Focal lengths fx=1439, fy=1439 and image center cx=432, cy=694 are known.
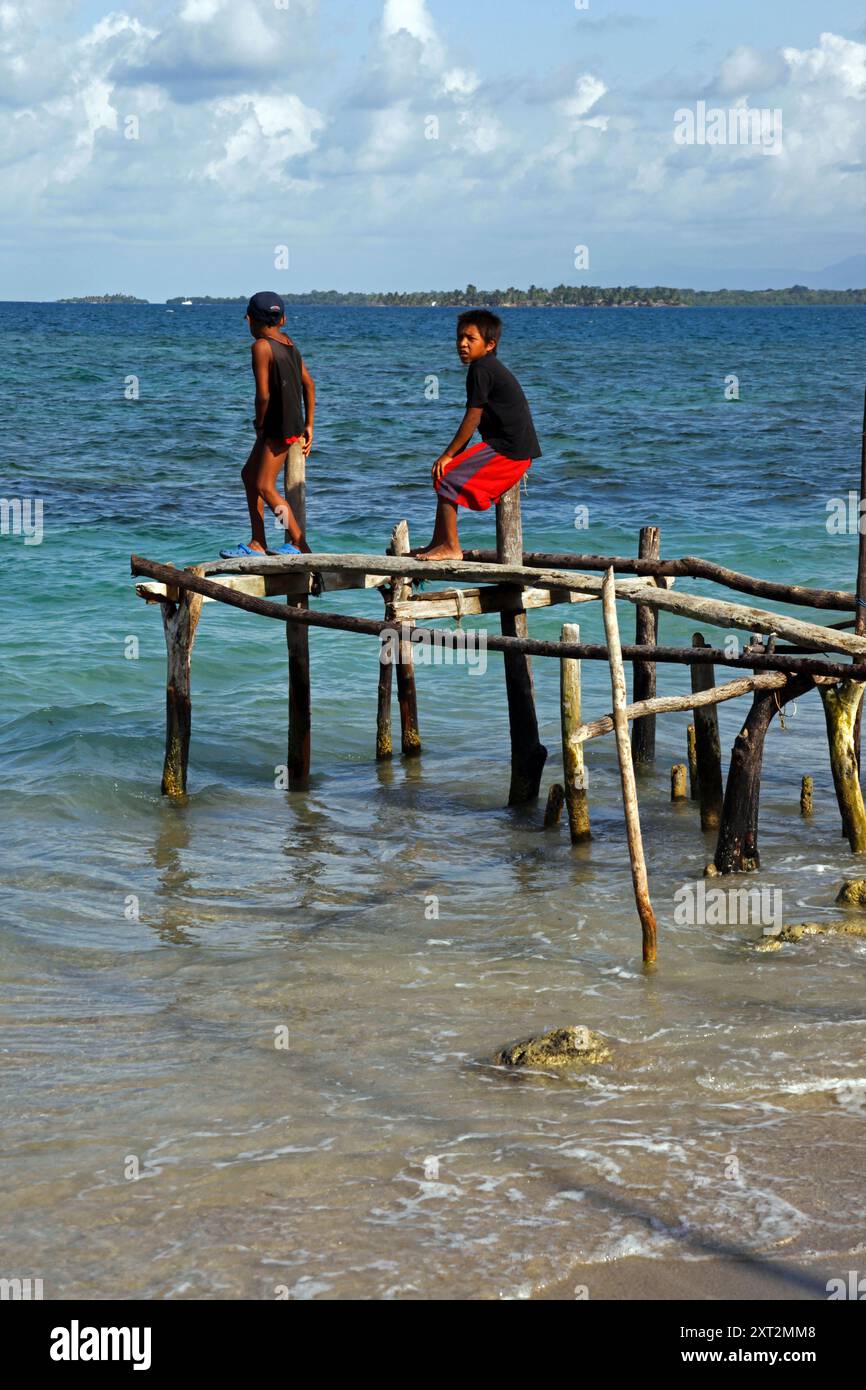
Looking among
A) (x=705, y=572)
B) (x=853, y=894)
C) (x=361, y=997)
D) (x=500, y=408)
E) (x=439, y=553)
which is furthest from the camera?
(x=705, y=572)

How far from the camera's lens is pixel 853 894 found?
8234mm

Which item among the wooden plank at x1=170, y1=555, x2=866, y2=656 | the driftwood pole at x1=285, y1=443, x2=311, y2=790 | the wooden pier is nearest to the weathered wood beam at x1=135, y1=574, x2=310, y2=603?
the wooden pier

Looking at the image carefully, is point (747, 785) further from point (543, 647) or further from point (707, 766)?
point (543, 647)

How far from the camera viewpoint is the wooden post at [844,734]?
8859 mm

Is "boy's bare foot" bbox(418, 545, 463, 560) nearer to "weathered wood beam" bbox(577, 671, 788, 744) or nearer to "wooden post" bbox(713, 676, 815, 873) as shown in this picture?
"weathered wood beam" bbox(577, 671, 788, 744)

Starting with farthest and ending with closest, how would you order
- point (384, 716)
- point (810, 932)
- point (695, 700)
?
point (384, 716)
point (695, 700)
point (810, 932)

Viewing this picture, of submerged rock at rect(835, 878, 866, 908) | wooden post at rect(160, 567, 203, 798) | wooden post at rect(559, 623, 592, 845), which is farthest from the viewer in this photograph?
wooden post at rect(160, 567, 203, 798)

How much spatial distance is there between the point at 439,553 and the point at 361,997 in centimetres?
361

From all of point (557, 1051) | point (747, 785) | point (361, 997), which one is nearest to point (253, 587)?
point (747, 785)

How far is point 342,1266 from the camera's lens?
4.84m

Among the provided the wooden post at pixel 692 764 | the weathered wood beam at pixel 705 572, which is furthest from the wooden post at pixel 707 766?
the weathered wood beam at pixel 705 572

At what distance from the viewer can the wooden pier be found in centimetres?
852

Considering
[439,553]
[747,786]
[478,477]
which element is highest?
[478,477]

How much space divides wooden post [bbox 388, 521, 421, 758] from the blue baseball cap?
1.87m
